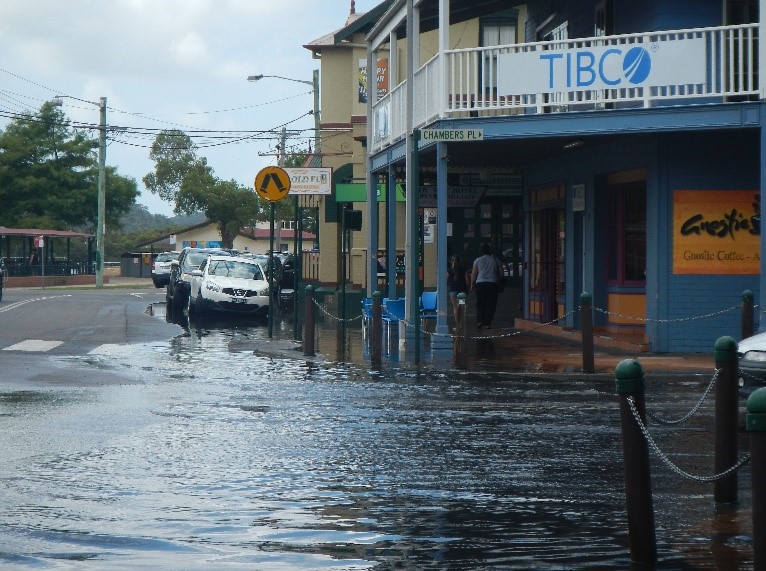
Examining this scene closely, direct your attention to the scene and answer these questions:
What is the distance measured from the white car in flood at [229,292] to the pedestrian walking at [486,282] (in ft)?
23.7

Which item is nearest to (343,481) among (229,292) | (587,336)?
(587,336)

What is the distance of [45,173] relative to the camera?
8000 centimetres

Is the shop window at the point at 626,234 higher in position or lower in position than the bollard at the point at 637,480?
higher

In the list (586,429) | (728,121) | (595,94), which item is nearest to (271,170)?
(595,94)

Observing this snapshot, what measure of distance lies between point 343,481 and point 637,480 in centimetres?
281

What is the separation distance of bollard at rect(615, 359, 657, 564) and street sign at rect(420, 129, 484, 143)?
41.3ft

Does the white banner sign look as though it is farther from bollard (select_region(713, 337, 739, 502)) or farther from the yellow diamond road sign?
bollard (select_region(713, 337, 739, 502))

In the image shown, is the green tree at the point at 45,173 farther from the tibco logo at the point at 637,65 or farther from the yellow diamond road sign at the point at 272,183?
the tibco logo at the point at 637,65

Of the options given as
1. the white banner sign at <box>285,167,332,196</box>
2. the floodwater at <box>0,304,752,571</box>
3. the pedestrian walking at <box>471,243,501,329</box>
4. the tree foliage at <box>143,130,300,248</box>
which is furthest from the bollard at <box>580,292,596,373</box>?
the tree foliage at <box>143,130,300,248</box>

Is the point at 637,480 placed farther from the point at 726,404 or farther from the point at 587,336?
the point at 587,336

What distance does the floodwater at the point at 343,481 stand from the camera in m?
6.78

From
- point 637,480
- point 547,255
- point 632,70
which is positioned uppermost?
point 632,70

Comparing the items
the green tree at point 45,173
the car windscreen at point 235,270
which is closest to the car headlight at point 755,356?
the car windscreen at point 235,270

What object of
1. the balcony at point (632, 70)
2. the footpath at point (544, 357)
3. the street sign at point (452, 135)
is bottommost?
the footpath at point (544, 357)
